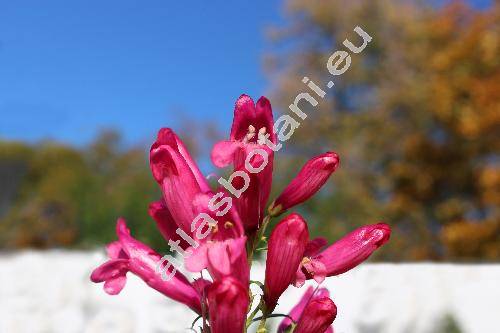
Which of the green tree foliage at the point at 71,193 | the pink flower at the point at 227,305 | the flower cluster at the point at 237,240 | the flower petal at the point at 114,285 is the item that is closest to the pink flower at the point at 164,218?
the flower cluster at the point at 237,240

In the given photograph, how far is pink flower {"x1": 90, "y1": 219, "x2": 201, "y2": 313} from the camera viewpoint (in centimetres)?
126

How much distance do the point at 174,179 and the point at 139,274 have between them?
215 millimetres

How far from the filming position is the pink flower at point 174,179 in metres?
1.18

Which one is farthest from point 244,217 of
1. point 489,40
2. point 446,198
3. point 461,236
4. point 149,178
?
point 446,198

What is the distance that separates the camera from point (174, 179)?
3.89 feet

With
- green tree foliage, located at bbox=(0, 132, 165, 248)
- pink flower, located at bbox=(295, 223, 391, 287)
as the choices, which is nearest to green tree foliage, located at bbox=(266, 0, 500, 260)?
green tree foliage, located at bbox=(0, 132, 165, 248)

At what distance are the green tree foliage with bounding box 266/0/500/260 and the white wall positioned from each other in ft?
8.84

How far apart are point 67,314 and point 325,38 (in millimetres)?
12080

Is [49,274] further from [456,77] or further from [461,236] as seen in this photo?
[456,77]

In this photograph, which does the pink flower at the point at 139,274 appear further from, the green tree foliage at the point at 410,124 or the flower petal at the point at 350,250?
the green tree foliage at the point at 410,124

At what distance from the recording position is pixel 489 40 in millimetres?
8008

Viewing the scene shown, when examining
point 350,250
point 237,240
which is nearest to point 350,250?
point 350,250

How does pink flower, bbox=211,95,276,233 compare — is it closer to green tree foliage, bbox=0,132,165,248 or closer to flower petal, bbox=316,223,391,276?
flower petal, bbox=316,223,391,276

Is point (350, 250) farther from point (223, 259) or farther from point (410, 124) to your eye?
point (410, 124)
